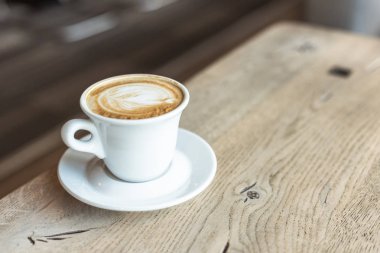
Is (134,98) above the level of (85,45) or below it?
above

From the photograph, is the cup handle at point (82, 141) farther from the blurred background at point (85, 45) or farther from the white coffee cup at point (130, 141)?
the blurred background at point (85, 45)

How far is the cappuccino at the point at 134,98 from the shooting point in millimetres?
445

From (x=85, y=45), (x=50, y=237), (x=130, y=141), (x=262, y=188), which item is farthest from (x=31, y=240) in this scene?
(x=85, y=45)

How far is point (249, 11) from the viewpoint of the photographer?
6.13 ft

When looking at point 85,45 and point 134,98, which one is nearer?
point 134,98

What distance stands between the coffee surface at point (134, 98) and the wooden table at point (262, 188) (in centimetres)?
10

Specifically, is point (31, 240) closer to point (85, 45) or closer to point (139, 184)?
point (139, 184)

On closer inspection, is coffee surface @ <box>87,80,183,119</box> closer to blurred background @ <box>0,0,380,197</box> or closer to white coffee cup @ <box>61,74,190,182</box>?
white coffee cup @ <box>61,74,190,182</box>

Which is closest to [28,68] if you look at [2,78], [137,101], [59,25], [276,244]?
[2,78]

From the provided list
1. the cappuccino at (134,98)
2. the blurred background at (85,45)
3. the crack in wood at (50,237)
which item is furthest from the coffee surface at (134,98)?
the blurred background at (85,45)

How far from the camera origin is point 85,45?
129cm

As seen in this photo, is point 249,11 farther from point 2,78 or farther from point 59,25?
point 2,78

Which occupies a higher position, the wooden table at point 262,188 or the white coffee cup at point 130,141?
the white coffee cup at point 130,141

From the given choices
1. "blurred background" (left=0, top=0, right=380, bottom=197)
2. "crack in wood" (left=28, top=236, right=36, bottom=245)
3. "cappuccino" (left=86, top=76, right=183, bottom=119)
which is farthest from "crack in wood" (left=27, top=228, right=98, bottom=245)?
"blurred background" (left=0, top=0, right=380, bottom=197)
